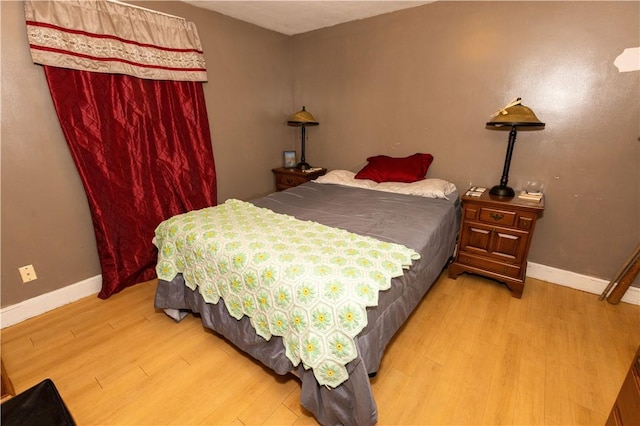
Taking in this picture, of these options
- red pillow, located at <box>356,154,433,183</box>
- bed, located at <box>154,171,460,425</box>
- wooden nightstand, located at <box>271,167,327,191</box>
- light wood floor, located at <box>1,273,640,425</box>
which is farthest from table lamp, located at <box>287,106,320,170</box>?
light wood floor, located at <box>1,273,640,425</box>

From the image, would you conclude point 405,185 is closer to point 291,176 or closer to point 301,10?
point 291,176

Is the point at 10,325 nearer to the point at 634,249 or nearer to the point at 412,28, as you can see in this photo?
the point at 412,28

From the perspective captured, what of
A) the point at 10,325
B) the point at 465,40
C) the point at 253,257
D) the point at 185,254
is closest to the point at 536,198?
the point at 465,40

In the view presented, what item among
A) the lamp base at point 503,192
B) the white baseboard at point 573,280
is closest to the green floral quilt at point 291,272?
the lamp base at point 503,192

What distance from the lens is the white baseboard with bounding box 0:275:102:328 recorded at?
1.91 meters

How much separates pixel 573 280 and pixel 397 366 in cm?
177

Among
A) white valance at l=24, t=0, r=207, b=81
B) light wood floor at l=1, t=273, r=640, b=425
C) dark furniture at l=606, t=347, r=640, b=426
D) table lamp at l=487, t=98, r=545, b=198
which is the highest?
white valance at l=24, t=0, r=207, b=81

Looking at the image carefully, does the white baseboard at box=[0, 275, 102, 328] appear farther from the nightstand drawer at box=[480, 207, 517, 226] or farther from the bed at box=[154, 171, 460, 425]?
the nightstand drawer at box=[480, 207, 517, 226]

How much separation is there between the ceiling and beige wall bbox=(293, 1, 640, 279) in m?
0.13

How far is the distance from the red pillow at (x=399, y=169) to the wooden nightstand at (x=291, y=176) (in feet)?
1.92

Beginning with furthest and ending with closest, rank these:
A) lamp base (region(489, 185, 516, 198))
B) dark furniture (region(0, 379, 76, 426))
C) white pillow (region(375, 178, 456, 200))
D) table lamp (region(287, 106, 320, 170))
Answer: table lamp (region(287, 106, 320, 170)), white pillow (region(375, 178, 456, 200)), lamp base (region(489, 185, 516, 198)), dark furniture (region(0, 379, 76, 426))

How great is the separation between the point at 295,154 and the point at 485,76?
2.07 metres

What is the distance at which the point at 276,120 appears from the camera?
134 inches

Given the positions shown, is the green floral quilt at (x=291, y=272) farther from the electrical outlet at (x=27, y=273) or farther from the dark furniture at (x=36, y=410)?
the electrical outlet at (x=27, y=273)
